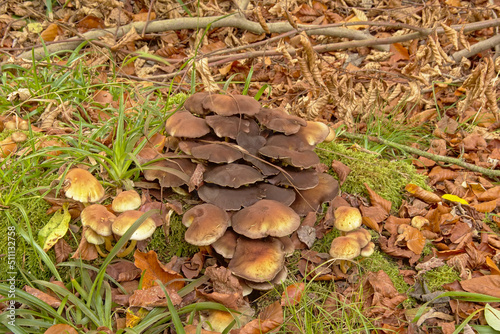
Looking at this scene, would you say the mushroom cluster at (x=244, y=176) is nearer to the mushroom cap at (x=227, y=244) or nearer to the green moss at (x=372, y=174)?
the mushroom cap at (x=227, y=244)

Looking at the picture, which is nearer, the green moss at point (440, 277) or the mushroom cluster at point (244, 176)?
the mushroom cluster at point (244, 176)

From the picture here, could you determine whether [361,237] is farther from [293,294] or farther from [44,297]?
[44,297]

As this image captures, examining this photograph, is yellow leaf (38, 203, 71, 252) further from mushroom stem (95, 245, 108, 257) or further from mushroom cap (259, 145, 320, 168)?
mushroom cap (259, 145, 320, 168)

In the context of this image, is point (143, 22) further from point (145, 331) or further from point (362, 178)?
point (145, 331)

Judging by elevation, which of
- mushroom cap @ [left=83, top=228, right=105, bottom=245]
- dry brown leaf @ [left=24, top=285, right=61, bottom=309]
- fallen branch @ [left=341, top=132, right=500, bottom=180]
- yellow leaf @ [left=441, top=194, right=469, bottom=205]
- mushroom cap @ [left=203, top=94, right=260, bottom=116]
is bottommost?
fallen branch @ [left=341, top=132, right=500, bottom=180]

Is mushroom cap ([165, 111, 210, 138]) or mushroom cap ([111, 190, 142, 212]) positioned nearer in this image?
mushroom cap ([111, 190, 142, 212])

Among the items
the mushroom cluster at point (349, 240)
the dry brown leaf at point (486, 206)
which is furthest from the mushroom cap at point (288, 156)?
the dry brown leaf at point (486, 206)

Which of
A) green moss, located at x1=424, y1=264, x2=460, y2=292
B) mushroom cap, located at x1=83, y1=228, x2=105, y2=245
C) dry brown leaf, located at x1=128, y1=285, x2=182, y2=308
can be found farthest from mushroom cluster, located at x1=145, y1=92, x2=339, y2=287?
green moss, located at x1=424, y1=264, x2=460, y2=292
